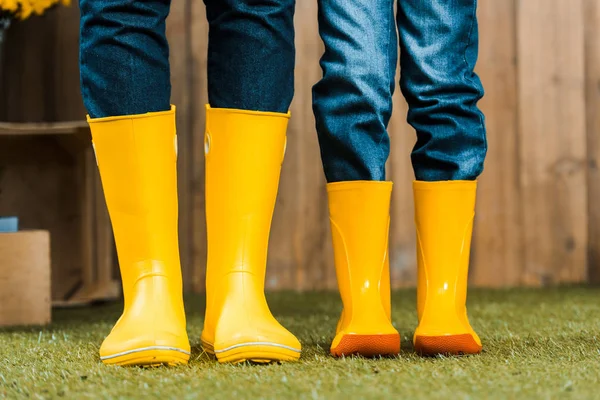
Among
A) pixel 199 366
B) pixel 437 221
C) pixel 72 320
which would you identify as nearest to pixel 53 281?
pixel 72 320

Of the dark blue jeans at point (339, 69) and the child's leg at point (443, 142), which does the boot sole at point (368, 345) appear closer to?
the child's leg at point (443, 142)

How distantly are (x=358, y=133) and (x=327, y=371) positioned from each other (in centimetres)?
31

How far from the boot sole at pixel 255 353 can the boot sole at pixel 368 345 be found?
72 millimetres

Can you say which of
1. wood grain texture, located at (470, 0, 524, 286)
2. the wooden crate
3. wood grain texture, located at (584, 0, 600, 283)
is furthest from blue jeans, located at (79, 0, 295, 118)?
wood grain texture, located at (584, 0, 600, 283)

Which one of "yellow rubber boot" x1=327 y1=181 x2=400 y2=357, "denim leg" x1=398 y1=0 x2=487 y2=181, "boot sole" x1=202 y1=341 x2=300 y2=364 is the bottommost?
"boot sole" x1=202 y1=341 x2=300 y2=364

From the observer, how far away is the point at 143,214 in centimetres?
86

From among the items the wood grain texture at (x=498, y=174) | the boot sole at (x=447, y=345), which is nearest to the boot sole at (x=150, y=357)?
the boot sole at (x=447, y=345)

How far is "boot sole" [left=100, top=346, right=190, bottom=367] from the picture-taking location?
80 cm

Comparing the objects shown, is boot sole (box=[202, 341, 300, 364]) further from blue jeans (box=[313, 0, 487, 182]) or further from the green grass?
blue jeans (box=[313, 0, 487, 182])

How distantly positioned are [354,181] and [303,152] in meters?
1.01

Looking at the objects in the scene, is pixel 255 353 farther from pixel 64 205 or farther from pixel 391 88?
pixel 64 205

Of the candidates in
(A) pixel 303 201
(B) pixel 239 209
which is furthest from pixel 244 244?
(A) pixel 303 201

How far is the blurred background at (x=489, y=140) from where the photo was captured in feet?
6.07

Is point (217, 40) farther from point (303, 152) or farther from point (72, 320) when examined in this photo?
point (303, 152)
